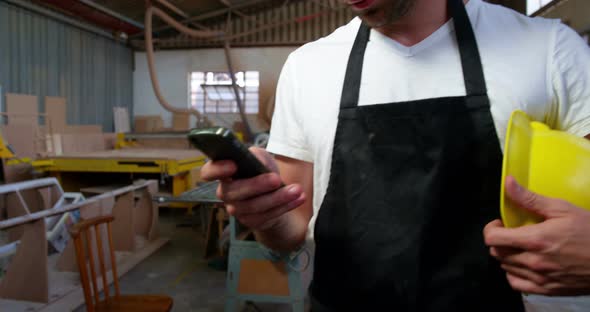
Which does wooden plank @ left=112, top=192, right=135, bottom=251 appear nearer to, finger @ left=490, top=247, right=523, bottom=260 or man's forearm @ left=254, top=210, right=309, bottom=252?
man's forearm @ left=254, top=210, right=309, bottom=252

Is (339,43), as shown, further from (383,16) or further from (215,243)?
(215,243)

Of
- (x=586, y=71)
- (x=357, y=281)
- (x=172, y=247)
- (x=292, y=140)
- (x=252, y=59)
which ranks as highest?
(x=252, y=59)

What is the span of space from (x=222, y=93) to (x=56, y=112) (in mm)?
3231

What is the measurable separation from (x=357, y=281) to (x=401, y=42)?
1.95 ft

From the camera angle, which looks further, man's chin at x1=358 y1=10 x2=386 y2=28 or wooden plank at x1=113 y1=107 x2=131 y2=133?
wooden plank at x1=113 y1=107 x2=131 y2=133

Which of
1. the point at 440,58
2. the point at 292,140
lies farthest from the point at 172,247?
the point at 440,58

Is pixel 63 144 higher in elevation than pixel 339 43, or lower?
lower

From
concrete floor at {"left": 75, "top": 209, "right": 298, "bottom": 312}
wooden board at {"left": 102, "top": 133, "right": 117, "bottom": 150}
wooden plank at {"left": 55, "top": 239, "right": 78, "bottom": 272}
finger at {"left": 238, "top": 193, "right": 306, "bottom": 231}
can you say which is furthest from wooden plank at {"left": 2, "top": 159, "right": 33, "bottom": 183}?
finger at {"left": 238, "top": 193, "right": 306, "bottom": 231}

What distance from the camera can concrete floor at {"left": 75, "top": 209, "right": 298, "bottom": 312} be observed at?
9.78ft

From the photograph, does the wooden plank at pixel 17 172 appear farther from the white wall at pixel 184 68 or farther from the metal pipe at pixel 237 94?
the metal pipe at pixel 237 94

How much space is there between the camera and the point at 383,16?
2.95 ft

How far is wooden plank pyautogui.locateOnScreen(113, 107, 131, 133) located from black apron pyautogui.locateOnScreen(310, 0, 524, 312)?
7664mm

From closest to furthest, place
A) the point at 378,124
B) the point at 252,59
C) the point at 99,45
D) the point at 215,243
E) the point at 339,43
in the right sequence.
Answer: the point at 378,124
the point at 339,43
the point at 215,243
the point at 99,45
the point at 252,59

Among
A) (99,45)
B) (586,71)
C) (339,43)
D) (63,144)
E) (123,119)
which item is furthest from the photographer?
(123,119)
